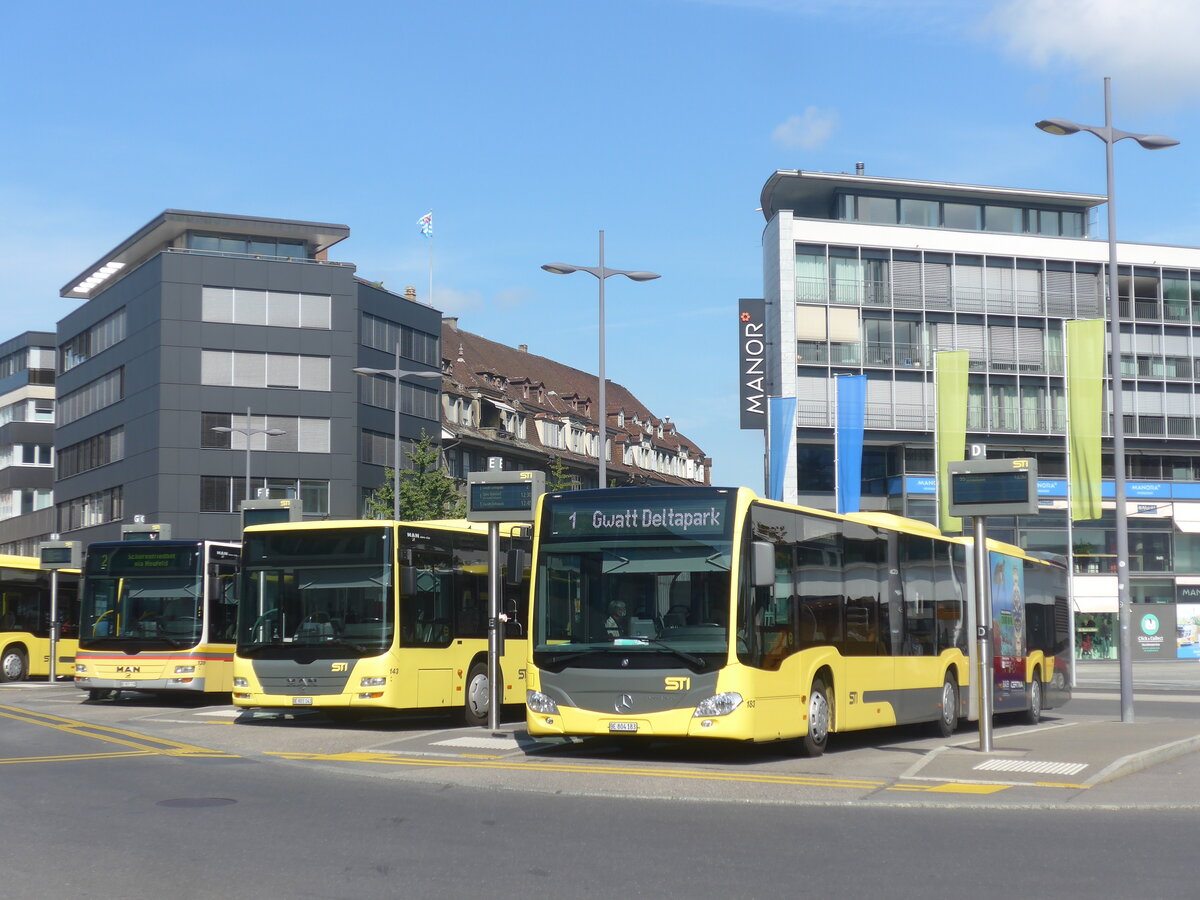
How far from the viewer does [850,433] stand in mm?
52344

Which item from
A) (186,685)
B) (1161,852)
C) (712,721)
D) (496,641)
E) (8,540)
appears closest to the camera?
(1161,852)

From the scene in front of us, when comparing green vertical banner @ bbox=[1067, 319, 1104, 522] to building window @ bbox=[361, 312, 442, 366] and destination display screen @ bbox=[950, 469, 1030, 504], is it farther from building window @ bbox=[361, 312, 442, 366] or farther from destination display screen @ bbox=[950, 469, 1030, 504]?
building window @ bbox=[361, 312, 442, 366]

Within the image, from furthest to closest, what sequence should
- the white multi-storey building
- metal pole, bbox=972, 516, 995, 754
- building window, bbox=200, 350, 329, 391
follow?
building window, bbox=200, 350, 329, 391, the white multi-storey building, metal pole, bbox=972, 516, 995, 754

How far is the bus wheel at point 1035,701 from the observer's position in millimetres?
24734

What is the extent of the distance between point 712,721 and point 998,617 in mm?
8704

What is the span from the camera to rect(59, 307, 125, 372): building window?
7488cm

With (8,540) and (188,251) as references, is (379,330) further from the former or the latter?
(8,540)

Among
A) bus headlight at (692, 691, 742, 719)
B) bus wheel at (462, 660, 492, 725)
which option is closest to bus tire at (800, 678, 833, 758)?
bus headlight at (692, 691, 742, 719)

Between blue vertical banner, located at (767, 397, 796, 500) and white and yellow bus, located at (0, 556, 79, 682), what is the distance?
2386 centimetres

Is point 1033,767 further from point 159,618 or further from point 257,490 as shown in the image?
point 257,490

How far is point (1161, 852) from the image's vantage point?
33.5 ft

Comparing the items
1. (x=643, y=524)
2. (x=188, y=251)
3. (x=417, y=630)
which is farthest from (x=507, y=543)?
(x=188, y=251)

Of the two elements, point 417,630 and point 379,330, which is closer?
point 417,630

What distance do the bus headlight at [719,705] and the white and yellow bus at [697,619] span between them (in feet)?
0.05
